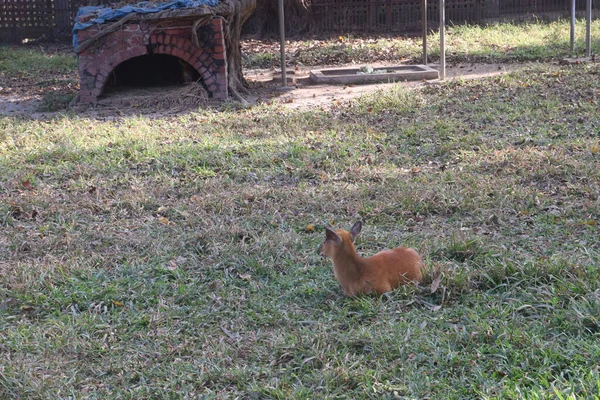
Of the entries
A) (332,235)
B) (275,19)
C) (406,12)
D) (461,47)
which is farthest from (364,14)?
(332,235)

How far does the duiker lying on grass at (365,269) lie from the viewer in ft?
13.5

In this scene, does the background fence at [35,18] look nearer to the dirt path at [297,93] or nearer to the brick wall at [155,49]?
the dirt path at [297,93]

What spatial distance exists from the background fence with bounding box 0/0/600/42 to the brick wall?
9240mm

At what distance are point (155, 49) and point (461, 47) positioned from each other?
22.3 feet

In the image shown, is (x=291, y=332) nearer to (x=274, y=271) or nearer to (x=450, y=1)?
(x=274, y=271)

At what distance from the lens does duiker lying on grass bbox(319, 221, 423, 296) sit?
412 centimetres

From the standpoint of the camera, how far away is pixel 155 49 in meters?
10.3

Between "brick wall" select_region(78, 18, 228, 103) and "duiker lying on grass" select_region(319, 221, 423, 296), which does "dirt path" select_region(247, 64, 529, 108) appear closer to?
"brick wall" select_region(78, 18, 228, 103)

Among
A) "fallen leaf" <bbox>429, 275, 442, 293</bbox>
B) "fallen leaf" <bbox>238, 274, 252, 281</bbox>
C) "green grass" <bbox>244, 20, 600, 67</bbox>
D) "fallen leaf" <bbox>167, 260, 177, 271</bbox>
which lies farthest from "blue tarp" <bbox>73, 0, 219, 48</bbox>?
"fallen leaf" <bbox>429, 275, 442, 293</bbox>

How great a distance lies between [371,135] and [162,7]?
3.71m

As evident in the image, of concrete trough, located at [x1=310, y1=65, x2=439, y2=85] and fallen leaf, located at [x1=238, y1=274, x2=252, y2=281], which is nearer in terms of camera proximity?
fallen leaf, located at [x1=238, y1=274, x2=252, y2=281]

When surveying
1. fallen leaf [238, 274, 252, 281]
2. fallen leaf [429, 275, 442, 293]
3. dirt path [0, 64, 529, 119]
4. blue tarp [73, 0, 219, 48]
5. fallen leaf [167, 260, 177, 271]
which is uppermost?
blue tarp [73, 0, 219, 48]

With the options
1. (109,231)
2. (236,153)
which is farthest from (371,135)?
(109,231)

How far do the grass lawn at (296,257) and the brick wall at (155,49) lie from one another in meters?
1.73
